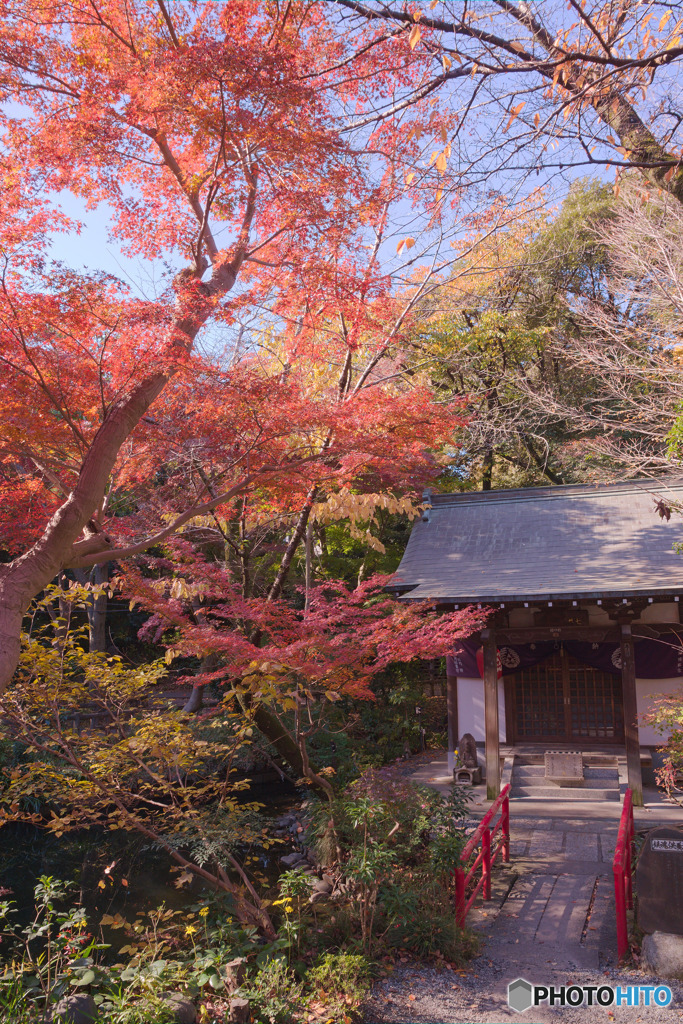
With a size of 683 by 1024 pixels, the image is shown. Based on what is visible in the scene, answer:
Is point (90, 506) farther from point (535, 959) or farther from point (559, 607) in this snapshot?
point (559, 607)

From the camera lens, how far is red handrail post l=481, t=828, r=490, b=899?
21.7 feet

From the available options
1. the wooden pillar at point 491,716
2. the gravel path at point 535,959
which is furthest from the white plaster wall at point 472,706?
the gravel path at point 535,959

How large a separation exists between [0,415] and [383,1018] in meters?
5.19

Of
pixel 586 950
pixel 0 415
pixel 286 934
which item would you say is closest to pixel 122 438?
pixel 0 415

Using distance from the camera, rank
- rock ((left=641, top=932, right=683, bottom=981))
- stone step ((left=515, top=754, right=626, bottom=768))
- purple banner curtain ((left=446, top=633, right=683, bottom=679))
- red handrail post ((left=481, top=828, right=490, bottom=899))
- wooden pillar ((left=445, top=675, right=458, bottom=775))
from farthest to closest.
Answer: wooden pillar ((left=445, top=675, right=458, bottom=775)), stone step ((left=515, top=754, right=626, bottom=768)), purple banner curtain ((left=446, top=633, right=683, bottom=679)), red handrail post ((left=481, top=828, right=490, bottom=899)), rock ((left=641, top=932, right=683, bottom=981))

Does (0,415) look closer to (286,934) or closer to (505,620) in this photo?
(286,934)

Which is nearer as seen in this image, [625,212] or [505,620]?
[505,620]

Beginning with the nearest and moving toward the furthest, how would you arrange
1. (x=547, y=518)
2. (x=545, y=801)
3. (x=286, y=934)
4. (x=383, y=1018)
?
(x=383, y=1018) → (x=286, y=934) → (x=545, y=801) → (x=547, y=518)

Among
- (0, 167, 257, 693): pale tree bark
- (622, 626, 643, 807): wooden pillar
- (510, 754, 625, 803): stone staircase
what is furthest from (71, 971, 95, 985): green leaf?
(510, 754, 625, 803): stone staircase

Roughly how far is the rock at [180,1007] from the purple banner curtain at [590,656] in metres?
7.09

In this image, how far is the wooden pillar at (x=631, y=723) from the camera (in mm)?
9531

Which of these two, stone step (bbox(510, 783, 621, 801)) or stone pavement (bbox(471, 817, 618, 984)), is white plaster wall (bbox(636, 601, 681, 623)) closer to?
stone step (bbox(510, 783, 621, 801))

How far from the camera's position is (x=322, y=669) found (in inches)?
240

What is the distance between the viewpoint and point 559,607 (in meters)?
10.8
